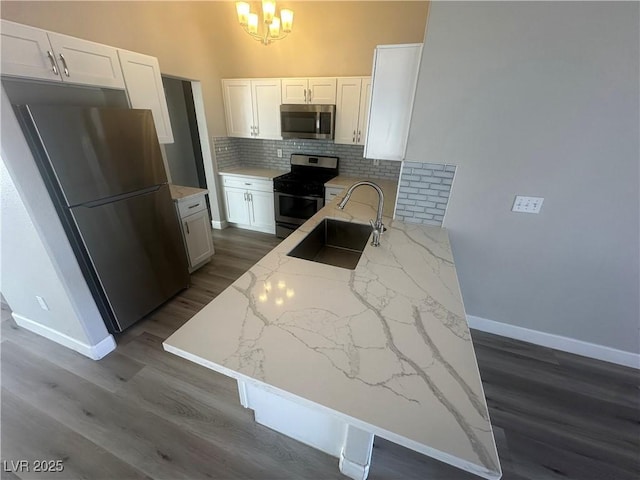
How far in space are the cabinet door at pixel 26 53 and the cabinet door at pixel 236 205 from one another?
226 cm

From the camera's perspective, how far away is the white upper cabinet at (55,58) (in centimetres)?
142

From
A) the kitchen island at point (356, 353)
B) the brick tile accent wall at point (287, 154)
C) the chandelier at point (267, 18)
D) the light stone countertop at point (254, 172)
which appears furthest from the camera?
the light stone countertop at point (254, 172)

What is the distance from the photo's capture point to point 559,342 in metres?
2.00

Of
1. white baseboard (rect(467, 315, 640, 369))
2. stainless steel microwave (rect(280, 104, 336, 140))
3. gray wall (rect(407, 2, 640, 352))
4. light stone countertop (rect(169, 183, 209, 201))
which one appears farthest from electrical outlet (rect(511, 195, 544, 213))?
light stone countertop (rect(169, 183, 209, 201))

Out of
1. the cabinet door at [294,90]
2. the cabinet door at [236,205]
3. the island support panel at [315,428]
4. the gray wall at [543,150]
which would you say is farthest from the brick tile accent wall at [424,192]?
the cabinet door at [236,205]

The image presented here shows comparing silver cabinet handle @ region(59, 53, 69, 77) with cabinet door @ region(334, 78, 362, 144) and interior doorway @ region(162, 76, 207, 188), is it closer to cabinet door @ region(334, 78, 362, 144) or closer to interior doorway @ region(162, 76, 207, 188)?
interior doorway @ region(162, 76, 207, 188)

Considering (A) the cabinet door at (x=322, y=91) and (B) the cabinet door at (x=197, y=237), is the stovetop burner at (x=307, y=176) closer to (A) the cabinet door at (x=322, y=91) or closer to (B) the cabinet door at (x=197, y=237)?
(A) the cabinet door at (x=322, y=91)

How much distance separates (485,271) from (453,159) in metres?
0.93

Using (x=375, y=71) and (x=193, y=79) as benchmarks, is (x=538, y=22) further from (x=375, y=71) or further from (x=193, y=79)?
(x=193, y=79)

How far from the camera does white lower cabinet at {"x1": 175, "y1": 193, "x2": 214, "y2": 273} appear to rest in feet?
8.64

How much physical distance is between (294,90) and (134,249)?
2.59 m

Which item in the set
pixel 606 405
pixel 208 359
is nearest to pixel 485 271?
pixel 606 405

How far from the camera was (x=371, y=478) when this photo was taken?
1.27m

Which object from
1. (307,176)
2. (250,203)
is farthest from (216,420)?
(307,176)
